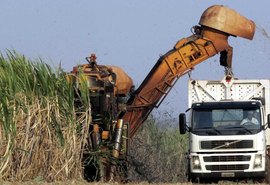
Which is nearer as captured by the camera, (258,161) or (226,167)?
(258,161)

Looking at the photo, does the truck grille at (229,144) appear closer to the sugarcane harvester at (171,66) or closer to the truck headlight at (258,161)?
the truck headlight at (258,161)

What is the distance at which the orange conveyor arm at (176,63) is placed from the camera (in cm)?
2505

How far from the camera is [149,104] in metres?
25.2

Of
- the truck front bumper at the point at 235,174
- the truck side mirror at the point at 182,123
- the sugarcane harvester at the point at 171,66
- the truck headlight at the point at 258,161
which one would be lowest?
the truck front bumper at the point at 235,174

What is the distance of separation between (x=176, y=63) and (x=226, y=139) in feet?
13.0

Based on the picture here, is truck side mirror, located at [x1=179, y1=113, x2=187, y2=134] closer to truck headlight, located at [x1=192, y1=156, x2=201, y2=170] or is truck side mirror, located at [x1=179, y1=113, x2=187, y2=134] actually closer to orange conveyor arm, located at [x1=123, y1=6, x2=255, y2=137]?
truck headlight, located at [x1=192, y1=156, x2=201, y2=170]

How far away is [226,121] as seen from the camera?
2261 centimetres

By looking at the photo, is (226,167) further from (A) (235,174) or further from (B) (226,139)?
(B) (226,139)

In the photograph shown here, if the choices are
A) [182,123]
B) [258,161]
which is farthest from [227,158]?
[182,123]

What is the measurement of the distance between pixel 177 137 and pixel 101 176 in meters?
12.5

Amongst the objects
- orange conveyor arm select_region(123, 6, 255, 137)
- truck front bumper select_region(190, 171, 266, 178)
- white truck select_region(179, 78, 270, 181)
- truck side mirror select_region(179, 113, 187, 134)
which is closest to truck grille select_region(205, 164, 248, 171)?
white truck select_region(179, 78, 270, 181)

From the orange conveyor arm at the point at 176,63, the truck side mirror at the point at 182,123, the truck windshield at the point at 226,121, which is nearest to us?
the truck windshield at the point at 226,121

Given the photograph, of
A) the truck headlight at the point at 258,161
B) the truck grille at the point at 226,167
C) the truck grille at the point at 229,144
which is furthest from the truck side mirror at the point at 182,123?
the truck headlight at the point at 258,161

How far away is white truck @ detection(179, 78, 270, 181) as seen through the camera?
22078 millimetres
